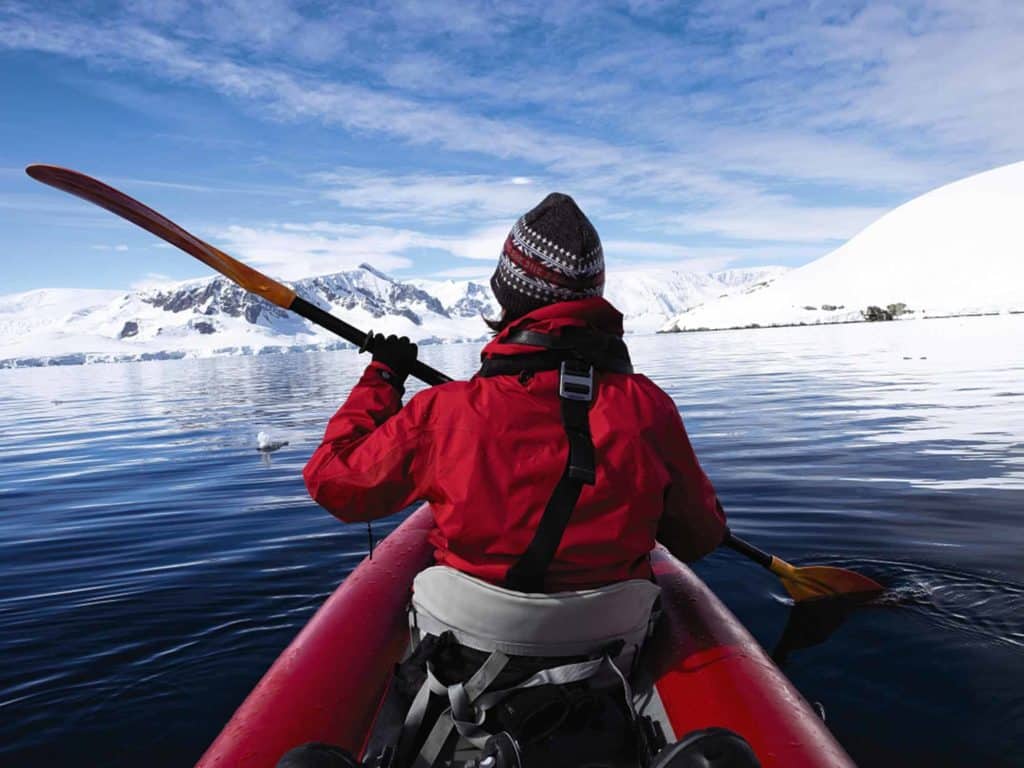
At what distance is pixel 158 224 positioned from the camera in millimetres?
4504

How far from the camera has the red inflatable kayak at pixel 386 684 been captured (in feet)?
7.75

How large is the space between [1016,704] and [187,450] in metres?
12.7

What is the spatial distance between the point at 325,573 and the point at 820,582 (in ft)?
12.7

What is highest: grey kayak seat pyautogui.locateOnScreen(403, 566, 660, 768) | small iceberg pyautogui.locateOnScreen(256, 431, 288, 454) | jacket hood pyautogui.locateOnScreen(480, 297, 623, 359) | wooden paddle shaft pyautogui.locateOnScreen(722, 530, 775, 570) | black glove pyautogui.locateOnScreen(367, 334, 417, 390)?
jacket hood pyautogui.locateOnScreen(480, 297, 623, 359)

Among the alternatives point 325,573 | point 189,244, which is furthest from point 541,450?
point 325,573

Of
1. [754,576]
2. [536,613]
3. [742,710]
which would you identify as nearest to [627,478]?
[536,613]

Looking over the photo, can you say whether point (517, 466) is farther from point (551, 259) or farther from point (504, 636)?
point (551, 259)

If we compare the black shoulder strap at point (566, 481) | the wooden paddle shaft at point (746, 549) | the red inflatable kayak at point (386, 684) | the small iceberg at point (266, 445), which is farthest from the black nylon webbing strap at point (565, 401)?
the small iceberg at point (266, 445)

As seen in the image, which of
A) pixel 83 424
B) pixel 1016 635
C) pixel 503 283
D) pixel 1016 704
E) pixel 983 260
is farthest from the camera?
pixel 983 260

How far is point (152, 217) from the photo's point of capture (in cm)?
450

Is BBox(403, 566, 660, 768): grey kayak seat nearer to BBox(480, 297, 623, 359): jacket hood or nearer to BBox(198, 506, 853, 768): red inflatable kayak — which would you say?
BBox(198, 506, 853, 768): red inflatable kayak

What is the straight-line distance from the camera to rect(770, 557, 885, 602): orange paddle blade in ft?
16.3

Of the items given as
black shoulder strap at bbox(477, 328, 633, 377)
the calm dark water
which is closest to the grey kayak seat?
black shoulder strap at bbox(477, 328, 633, 377)

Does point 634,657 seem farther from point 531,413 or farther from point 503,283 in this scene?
point 503,283
